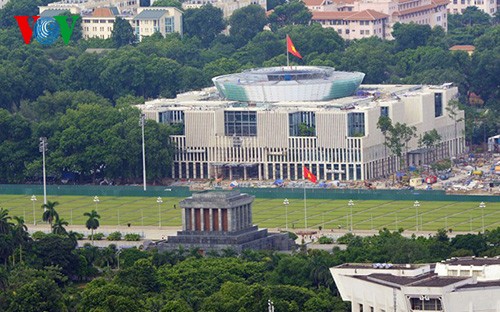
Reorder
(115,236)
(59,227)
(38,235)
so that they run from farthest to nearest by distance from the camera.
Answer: (115,236) < (59,227) < (38,235)

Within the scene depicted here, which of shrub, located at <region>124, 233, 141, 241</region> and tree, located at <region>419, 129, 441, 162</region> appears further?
tree, located at <region>419, 129, 441, 162</region>

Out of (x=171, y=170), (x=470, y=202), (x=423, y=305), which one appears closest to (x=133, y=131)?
(x=171, y=170)

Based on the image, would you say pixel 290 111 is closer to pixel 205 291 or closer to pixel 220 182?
pixel 220 182

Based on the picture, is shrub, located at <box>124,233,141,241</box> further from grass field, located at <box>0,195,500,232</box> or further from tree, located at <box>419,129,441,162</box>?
tree, located at <box>419,129,441,162</box>

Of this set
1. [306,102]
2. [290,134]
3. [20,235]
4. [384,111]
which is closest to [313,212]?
[290,134]

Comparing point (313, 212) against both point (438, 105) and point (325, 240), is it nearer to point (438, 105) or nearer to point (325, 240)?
point (325, 240)

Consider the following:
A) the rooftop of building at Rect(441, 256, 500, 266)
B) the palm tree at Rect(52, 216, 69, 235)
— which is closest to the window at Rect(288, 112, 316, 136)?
the palm tree at Rect(52, 216, 69, 235)
